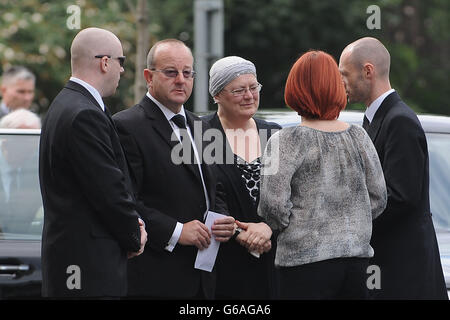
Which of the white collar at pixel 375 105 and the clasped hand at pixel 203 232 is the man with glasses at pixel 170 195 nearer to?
the clasped hand at pixel 203 232

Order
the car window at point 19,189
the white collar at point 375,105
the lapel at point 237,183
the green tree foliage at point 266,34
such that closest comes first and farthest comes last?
the white collar at point 375,105, the lapel at point 237,183, the car window at point 19,189, the green tree foliage at point 266,34

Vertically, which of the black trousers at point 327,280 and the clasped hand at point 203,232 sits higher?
the clasped hand at point 203,232

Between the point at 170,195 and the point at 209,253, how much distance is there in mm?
352

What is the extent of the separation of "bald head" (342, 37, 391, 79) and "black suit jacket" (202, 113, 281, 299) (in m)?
0.81

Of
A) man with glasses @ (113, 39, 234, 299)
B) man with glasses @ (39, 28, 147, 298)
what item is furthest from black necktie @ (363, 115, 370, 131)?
man with glasses @ (39, 28, 147, 298)

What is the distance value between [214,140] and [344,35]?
14.9 meters

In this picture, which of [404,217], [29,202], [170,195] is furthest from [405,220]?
[29,202]

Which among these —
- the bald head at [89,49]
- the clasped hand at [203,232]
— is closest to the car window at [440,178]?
the clasped hand at [203,232]

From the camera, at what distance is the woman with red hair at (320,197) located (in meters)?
4.12

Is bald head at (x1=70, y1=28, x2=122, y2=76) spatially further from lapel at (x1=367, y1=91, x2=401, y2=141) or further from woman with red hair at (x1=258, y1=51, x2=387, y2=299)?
lapel at (x1=367, y1=91, x2=401, y2=141)

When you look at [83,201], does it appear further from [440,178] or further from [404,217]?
[440,178]

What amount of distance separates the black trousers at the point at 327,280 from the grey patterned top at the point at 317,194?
0.03 metres

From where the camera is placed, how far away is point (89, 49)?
4328 mm

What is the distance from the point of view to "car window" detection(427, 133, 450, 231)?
17.3 feet
